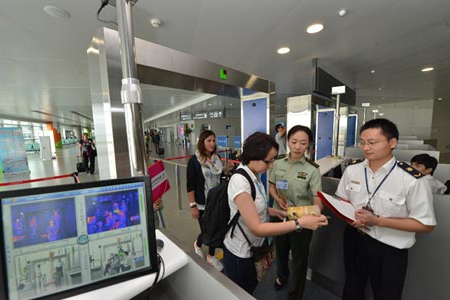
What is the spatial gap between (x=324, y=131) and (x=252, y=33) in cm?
435

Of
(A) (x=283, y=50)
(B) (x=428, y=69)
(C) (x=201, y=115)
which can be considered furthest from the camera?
(C) (x=201, y=115)

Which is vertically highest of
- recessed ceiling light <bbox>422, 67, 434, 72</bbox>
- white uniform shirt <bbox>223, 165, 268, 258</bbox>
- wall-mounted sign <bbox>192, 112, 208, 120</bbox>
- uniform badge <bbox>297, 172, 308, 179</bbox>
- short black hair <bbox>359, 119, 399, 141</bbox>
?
recessed ceiling light <bbox>422, 67, 434, 72</bbox>

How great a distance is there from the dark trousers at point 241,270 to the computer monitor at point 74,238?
23.2 inches

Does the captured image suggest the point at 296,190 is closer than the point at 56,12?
Yes

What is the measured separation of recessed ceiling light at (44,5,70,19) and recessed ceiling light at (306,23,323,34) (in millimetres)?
2851

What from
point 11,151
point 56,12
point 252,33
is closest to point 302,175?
point 252,33

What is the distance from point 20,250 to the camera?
60 centimetres

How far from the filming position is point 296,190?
1590 mm

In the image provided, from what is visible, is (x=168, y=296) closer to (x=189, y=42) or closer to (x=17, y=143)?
(x=189, y=42)

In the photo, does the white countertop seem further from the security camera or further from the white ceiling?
the security camera

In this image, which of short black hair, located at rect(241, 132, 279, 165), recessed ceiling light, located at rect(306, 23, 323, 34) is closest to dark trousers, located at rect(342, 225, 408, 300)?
short black hair, located at rect(241, 132, 279, 165)

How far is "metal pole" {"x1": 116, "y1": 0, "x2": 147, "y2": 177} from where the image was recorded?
32.5 inches

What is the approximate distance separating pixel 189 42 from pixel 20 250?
2883mm

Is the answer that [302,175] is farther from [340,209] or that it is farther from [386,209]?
[386,209]
